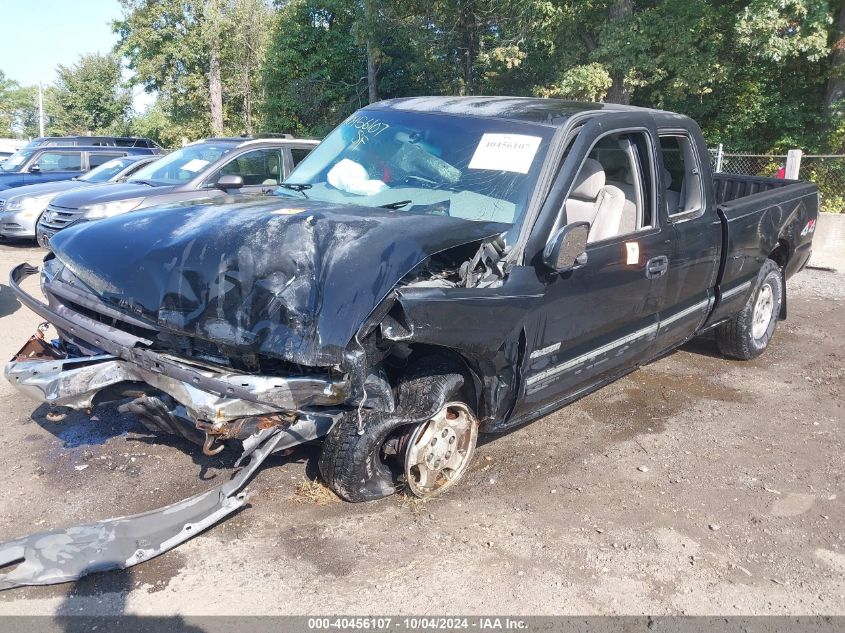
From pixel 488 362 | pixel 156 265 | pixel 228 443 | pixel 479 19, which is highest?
pixel 479 19

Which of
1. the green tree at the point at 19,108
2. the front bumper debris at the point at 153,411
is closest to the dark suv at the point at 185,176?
the front bumper debris at the point at 153,411

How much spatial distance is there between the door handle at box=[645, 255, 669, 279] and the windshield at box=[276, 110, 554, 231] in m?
1.06

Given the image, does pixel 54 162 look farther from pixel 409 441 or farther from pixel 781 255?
pixel 409 441

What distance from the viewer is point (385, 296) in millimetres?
3082

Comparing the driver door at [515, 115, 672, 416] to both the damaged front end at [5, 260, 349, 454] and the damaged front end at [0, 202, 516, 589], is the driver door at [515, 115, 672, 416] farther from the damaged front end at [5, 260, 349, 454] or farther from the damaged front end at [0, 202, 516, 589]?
the damaged front end at [5, 260, 349, 454]

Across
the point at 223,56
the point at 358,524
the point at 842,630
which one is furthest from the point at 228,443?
the point at 223,56

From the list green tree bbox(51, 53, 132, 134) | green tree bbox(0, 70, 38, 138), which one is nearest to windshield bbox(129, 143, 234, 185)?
green tree bbox(51, 53, 132, 134)

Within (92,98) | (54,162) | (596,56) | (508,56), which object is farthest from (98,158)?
(92,98)

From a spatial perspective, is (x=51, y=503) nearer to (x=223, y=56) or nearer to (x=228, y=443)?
(x=228, y=443)

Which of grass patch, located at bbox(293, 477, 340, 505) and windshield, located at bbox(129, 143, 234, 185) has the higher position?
windshield, located at bbox(129, 143, 234, 185)

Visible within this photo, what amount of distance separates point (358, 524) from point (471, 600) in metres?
0.75

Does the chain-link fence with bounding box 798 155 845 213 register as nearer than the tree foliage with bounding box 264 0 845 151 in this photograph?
Yes

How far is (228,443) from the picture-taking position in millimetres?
3732

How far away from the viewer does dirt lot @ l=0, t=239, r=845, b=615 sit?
9.93ft
